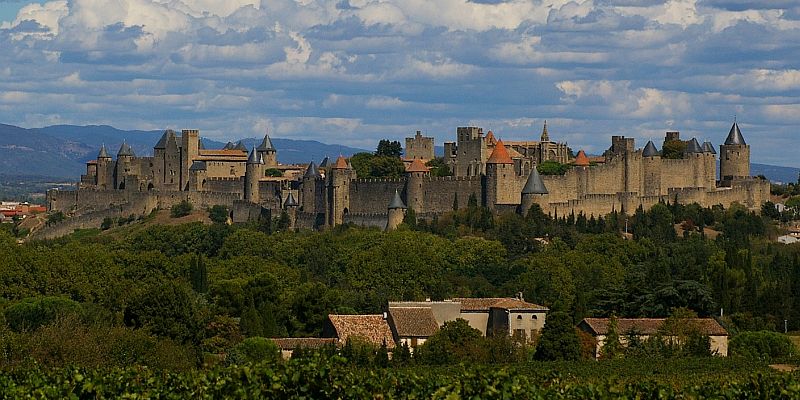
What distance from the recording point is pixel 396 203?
274 ft

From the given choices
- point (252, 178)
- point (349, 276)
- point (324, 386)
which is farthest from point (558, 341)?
point (252, 178)

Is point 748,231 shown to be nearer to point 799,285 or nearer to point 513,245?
point 513,245

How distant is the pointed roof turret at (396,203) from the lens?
8338 cm

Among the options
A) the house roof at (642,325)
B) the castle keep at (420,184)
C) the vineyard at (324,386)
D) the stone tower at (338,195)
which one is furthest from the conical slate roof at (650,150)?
the vineyard at (324,386)

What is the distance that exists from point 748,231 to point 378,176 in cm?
1881

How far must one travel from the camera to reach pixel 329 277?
246ft

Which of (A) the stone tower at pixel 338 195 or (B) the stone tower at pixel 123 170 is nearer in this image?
(A) the stone tower at pixel 338 195

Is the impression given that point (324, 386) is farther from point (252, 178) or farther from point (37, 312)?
point (252, 178)

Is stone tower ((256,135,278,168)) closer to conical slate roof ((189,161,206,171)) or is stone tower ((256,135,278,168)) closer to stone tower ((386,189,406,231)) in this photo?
conical slate roof ((189,161,206,171))

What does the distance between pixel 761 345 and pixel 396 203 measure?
31862 millimetres

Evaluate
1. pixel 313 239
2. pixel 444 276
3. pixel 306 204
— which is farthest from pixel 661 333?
pixel 306 204

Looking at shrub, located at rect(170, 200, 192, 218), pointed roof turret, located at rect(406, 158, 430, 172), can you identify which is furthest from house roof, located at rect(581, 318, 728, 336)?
shrub, located at rect(170, 200, 192, 218)

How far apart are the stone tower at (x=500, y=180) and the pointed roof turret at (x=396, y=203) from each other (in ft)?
14.1

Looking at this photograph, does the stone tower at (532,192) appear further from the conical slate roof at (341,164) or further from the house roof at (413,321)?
the house roof at (413,321)
